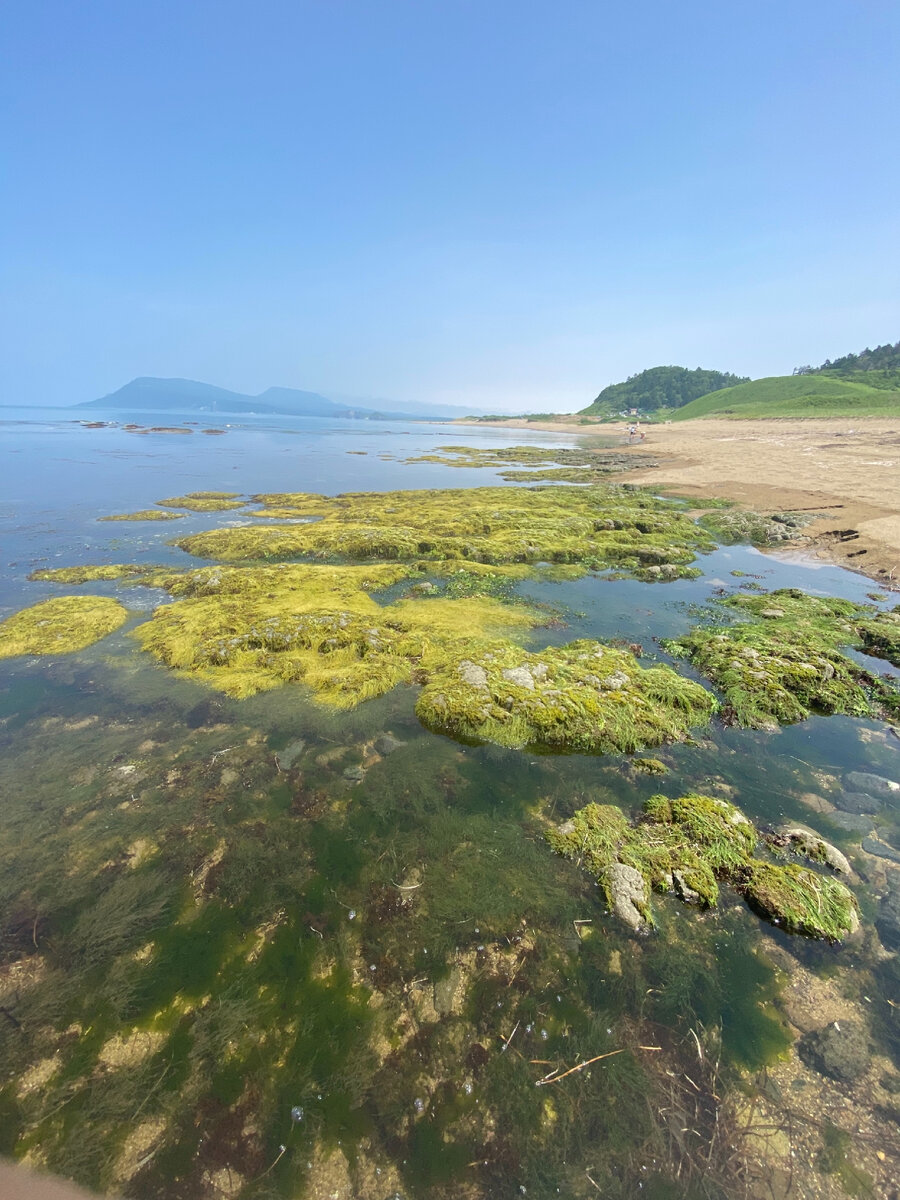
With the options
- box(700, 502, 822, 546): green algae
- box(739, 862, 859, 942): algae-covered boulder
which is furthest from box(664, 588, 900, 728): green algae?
box(700, 502, 822, 546): green algae

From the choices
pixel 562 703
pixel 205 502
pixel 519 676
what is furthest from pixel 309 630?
pixel 205 502

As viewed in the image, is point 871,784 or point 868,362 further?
point 868,362

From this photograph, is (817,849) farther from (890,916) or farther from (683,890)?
(683,890)

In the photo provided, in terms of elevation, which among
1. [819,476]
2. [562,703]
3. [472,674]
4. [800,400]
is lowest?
[562,703]

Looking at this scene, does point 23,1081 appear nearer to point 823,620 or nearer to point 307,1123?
point 307,1123

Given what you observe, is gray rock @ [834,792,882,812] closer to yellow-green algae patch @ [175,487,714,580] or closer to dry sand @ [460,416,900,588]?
yellow-green algae patch @ [175,487,714,580]

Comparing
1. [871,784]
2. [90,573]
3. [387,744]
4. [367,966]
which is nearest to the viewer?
[367,966]

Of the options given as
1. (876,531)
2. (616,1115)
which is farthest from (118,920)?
(876,531)

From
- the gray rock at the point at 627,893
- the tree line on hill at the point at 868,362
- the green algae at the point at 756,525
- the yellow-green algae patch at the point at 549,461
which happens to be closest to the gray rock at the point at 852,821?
the gray rock at the point at 627,893
